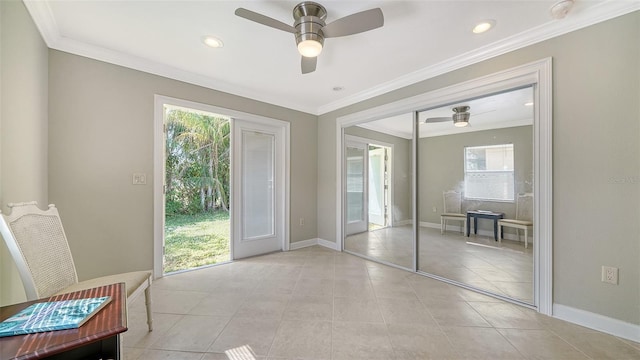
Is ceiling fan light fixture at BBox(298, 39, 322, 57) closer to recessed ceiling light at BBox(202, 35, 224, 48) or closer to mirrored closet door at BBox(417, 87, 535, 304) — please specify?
recessed ceiling light at BBox(202, 35, 224, 48)

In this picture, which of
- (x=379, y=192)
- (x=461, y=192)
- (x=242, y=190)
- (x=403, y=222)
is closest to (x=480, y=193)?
(x=461, y=192)

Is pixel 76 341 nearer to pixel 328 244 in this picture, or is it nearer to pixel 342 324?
pixel 342 324

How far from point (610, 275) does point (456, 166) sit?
1.55 meters

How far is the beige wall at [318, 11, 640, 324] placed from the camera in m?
1.78

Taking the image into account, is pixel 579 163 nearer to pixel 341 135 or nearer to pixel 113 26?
pixel 341 135

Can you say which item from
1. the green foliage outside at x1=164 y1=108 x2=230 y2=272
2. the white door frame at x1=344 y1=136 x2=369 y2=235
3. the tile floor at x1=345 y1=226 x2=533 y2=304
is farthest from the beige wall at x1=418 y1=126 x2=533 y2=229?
the green foliage outside at x1=164 y1=108 x2=230 y2=272

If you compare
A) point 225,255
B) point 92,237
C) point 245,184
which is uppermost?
point 245,184

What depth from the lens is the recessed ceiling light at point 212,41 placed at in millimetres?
2289

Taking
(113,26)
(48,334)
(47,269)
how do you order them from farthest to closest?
1. (113,26)
2. (47,269)
3. (48,334)

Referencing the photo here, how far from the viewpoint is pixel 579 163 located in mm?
1979

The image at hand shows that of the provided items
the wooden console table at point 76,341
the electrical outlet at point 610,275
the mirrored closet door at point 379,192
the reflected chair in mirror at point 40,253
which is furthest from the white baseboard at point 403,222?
the wooden console table at point 76,341

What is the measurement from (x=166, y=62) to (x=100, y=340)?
2.92 meters

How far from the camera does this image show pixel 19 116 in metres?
1.74

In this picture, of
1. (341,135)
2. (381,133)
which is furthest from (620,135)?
(341,135)
